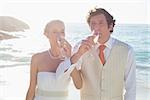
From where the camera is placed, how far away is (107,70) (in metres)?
1.58

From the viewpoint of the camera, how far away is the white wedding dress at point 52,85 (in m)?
1.56

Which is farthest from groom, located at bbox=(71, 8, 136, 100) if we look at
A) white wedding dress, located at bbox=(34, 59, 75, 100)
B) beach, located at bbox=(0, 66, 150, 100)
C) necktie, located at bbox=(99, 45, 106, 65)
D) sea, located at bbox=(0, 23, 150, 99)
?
beach, located at bbox=(0, 66, 150, 100)

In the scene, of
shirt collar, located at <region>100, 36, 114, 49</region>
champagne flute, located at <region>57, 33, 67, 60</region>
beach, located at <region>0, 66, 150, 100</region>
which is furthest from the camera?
beach, located at <region>0, 66, 150, 100</region>

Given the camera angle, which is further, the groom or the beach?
the beach

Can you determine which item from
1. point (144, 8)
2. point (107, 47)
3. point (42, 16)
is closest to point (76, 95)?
point (107, 47)

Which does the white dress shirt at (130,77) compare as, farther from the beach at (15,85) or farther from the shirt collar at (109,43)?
the beach at (15,85)

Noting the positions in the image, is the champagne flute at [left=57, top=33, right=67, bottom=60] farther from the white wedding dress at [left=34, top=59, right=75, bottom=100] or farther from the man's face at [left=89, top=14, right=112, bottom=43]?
the man's face at [left=89, top=14, right=112, bottom=43]

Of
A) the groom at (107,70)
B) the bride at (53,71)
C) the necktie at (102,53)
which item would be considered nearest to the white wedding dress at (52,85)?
the bride at (53,71)

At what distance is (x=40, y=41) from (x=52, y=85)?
73 cm

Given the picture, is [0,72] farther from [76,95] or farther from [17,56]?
[76,95]

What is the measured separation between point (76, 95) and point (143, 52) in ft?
3.58

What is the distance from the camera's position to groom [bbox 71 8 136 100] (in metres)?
1.55

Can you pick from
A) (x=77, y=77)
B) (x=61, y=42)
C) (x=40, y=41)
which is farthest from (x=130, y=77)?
(x=40, y=41)

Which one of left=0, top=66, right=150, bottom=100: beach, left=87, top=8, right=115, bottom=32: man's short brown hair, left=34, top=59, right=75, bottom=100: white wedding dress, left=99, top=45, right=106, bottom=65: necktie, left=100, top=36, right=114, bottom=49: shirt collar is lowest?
left=0, top=66, right=150, bottom=100: beach
